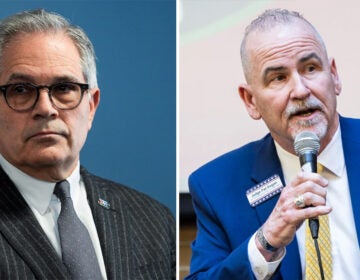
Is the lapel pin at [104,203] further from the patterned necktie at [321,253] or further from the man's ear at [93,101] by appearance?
the patterned necktie at [321,253]

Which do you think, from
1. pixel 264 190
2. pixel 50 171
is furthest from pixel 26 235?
pixel 264 190

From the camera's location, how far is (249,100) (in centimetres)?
298

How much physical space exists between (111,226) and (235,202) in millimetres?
524

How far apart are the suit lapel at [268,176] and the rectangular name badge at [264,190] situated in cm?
2

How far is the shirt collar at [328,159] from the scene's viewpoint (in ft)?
9.04

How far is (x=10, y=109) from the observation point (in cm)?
274

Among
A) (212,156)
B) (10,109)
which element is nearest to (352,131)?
(212,156)

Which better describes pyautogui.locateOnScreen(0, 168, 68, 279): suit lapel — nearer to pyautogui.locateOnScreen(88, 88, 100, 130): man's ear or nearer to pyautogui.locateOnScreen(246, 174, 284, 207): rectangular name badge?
pyautogui.locateOnScreen(88, 88, 100, 130): man's ear

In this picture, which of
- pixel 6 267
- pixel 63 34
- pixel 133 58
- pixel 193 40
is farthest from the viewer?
pixel 193 40

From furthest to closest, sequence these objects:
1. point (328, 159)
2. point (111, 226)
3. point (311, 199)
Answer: point (111, 226) → point (328, 159) → point (311, 199)

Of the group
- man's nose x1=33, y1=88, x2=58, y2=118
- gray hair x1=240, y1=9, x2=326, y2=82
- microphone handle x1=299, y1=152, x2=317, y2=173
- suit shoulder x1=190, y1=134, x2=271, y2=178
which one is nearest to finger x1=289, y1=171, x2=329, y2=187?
microphone handle x1=299, y1=152, x2=317, y2=173

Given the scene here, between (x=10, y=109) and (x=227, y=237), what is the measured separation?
99 centimetres

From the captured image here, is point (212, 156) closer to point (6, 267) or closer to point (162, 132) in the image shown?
point (162, 132)

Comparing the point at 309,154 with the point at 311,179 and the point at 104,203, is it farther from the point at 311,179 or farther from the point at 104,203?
the point at 104,203
